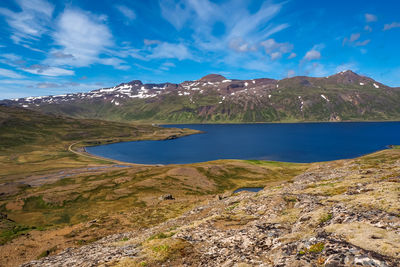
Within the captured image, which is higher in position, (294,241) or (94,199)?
(294,241)

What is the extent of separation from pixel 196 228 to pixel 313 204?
583 inches

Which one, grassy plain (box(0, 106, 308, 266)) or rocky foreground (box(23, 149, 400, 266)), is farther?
grassy plain (box(0, 106, 308, 266))

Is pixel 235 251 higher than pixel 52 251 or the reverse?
higher

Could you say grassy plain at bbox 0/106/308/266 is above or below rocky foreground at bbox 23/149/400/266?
below

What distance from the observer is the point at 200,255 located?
1988 cm

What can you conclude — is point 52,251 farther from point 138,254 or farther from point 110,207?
point 110,207

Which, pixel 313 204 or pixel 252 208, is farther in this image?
pixel 252 208

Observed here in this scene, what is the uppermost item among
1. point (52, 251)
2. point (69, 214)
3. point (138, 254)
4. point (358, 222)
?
point (358, 222)

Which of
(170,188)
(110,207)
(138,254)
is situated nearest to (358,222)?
(138,254)

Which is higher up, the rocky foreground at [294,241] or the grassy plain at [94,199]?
the rocky foreground at [294,241]

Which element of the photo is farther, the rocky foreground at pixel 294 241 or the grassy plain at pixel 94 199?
the grassy plain at pixel 94 199

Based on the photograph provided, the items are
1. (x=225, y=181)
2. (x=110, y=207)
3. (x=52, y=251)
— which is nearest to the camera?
(x=52, y=251)

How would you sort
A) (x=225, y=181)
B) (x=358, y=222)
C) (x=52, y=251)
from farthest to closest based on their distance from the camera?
1. (x=225, y=181)
2. (x=52, y=251)
3. (x=358, y=222)

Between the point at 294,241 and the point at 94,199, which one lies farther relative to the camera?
the point at 94,199
